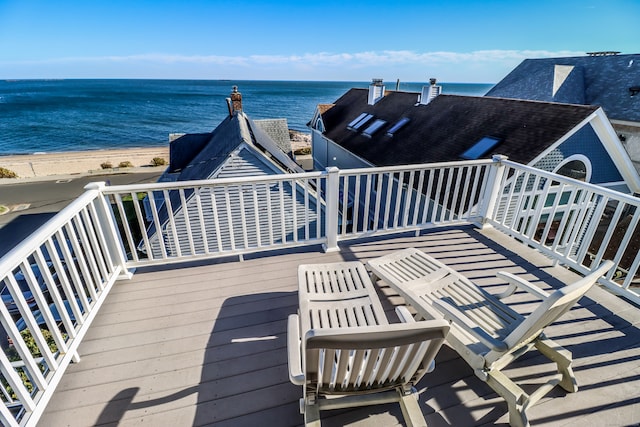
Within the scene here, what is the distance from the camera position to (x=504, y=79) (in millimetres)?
19391

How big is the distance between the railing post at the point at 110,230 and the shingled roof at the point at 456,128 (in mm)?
7923

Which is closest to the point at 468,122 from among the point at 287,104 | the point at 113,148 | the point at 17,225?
the point at 17,225

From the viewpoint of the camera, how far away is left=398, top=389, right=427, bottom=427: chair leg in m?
1.50

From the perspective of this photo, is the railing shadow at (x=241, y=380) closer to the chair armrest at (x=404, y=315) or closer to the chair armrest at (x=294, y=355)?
the chair armrest at (x=294, y=355)

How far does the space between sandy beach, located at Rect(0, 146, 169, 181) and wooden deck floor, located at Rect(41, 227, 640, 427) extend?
21.7m

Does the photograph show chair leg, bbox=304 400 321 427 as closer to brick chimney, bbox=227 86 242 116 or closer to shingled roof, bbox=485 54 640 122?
brick chimney, bbox=227 86 242 116

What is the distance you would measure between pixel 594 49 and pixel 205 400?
29.8 meters

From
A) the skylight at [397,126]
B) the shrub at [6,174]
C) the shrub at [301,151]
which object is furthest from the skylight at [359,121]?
the shrub at [6,174]

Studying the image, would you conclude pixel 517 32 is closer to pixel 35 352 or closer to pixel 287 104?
pixel 35 352

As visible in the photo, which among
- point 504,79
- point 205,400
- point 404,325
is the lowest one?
point 205,400

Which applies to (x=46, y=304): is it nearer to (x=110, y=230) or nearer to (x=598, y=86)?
(x=110, y=230)

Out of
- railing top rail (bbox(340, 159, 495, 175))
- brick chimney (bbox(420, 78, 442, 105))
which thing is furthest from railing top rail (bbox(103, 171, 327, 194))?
brick chimney (bbox(420, 78, 442, 105))

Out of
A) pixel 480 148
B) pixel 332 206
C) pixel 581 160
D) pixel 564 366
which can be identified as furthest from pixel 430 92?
pixel 564 366

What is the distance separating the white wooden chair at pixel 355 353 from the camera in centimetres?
117
